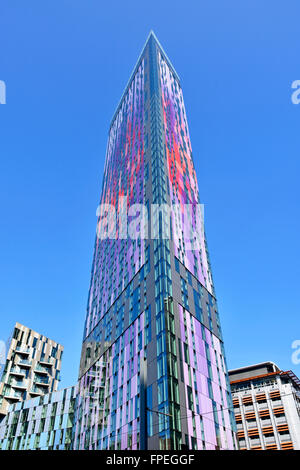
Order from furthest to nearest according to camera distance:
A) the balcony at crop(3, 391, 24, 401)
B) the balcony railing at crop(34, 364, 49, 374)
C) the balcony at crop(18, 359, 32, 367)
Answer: the balcony railing at crop(34, 364, 49, 374) → the balcony at crop(18, 359, 32, 367) → the balcony at crop(3, 391, 24, 401)

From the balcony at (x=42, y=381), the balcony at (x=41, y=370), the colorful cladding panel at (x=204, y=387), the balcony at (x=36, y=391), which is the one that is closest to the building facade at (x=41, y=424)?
the balcony at (x=36, y=391)

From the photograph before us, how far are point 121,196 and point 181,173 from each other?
14610 mm

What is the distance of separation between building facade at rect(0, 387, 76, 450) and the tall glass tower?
626 centimetres

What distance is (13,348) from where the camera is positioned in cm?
9469

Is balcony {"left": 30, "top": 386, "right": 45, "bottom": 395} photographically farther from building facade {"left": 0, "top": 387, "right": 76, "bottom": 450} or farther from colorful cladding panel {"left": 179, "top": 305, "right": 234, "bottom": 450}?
colorful cladding panel {"left": 179, "top": 305, "right": 234, "bottom": 450}

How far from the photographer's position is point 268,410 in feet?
285

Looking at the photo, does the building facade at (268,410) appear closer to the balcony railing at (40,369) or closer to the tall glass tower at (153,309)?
the tall glass tower at (153,309)

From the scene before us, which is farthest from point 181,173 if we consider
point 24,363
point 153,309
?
point 24,363

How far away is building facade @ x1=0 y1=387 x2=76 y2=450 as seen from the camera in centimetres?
6731

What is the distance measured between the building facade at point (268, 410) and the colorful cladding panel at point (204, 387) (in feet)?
128

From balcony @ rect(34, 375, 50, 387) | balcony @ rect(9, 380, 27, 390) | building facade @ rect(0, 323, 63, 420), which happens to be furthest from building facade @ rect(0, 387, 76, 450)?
balcony @ rect(34, 375, 50, 387)

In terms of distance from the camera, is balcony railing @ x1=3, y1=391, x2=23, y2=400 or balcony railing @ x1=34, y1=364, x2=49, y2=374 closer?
balcony railing @ x1=3, y1=391, x2=23, y2=400

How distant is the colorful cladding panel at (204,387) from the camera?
40594 millimetres
